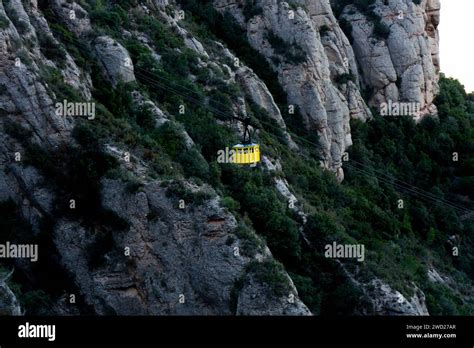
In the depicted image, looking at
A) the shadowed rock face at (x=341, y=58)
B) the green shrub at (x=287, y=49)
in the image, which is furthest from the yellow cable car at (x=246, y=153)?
the green shrub at (x=287, y=49)

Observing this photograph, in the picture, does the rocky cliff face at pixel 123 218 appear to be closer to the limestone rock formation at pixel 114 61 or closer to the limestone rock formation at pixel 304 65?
the limestone rock formation at pixel 114 61

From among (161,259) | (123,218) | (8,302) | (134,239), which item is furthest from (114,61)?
(8,302)

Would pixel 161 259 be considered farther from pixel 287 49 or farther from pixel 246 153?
pixel 287 49

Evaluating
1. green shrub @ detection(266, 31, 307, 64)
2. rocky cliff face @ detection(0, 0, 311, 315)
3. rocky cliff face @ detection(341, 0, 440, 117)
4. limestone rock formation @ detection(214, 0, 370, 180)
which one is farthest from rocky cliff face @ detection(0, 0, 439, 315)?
rocky cliff face @ detection(341, 0, 440, 117)

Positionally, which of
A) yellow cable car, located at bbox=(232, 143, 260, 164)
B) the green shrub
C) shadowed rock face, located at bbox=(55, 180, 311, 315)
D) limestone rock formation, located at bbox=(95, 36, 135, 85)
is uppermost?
the green shrub

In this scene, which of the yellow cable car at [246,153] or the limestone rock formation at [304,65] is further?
the limestone rock formation at [304,65]

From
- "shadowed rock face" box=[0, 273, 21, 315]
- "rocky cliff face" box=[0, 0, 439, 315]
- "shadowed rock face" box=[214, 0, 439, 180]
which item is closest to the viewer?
"shadowed rock face" box=[0, 273, 21, 315]

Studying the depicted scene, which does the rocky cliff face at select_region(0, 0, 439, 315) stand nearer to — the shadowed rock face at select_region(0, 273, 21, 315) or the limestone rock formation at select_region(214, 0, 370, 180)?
the shadowed rock face at select_region(0, 273, 21, 315)

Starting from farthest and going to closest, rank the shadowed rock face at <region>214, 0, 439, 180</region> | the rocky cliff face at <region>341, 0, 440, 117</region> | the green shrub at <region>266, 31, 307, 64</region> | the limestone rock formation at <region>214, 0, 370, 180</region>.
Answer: the rocky cliff face at <region>341, 0, 440, 117</region>
the shadowed rock face at <region>214, 0, 439, 180</region>
the green shrub at <region>266, 31, 307, 64</region>
the limestone rock formation at <region>214, 0, 370, 180</region>

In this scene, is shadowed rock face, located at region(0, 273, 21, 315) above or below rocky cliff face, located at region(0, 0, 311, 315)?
below

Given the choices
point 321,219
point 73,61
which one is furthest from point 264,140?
point 73,61

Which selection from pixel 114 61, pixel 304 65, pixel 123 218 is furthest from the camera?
pixel 304 65

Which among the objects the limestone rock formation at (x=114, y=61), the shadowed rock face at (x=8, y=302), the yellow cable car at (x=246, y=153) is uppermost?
the limestone rock formation at (x=114, y=61)

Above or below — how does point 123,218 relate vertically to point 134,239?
above
